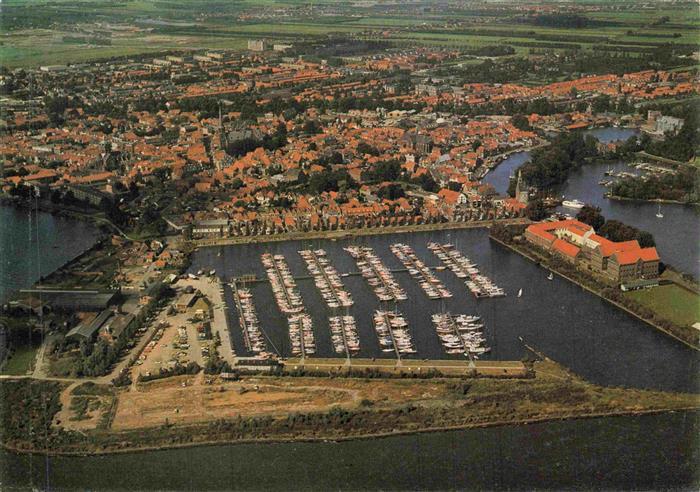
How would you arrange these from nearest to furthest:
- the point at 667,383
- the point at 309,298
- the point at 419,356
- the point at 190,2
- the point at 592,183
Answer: the point at 667,383 → the point at 419,356 → the point at 309,298 → the point at 592,183 → the point at 190,2

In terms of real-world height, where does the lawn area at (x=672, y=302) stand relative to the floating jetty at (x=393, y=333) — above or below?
above

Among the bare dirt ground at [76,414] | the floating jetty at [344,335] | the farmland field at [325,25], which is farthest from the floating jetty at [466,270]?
the farmland field at [325,25]

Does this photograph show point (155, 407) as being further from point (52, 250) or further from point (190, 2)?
point (190, 2)

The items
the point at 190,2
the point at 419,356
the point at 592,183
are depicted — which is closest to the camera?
the point at 419,356

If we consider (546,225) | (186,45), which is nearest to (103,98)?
(186,45)

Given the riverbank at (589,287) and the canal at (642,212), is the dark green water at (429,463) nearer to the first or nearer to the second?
the riverbank at (589,287)

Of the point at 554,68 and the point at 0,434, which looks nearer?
the point at 0,434

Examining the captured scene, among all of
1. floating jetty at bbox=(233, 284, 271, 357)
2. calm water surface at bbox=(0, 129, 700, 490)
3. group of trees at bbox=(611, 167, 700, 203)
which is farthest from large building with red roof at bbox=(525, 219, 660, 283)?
floating jetty at bbox=(233, 284, 271, 357)
